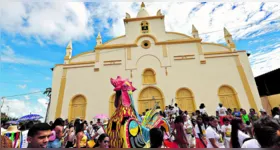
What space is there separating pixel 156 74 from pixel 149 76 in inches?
21.8

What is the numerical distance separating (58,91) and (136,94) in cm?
577

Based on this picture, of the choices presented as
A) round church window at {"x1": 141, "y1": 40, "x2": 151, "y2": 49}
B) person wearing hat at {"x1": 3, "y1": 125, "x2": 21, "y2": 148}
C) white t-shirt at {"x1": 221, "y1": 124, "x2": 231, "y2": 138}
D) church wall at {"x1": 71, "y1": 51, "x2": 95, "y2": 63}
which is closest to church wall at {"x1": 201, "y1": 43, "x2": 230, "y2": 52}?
round church window at {"x1": 141, "y1": 40, "x2": 151, "y2": 49}

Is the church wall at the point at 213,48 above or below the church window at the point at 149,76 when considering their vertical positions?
above

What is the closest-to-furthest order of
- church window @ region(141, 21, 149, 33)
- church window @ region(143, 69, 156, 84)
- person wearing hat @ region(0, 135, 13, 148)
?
person wearing hat @ region(0, 135, 13, 148)
church window @ region(143, 69, 156, 84)
church window @ region(141, 21, 149, 33)

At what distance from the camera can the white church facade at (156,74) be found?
10344 millimetres

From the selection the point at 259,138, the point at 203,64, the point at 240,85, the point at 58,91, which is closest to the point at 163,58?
the point at 203,64

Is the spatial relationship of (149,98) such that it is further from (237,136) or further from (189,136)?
(237,136)

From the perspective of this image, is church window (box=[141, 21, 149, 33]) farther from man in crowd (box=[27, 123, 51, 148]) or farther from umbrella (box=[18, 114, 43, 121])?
man in crowd (box=[27, 123, 51, 148])

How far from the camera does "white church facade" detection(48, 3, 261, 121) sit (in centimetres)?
1034

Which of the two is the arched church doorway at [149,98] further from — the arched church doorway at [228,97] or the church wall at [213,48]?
the church wall at [213,48]

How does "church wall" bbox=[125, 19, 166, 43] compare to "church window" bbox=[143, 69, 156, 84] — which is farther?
"church wall" bbox=[125, 19, 166, 43]

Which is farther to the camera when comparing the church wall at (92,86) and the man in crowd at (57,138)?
the church wall at (92,86)

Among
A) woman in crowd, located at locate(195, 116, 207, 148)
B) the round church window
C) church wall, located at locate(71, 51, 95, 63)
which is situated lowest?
woman in crowd, located at locate(195, 116, 207, 148)

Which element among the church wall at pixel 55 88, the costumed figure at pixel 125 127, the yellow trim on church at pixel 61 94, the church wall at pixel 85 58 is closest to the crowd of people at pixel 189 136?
the costumed figure at pixel 125 127
